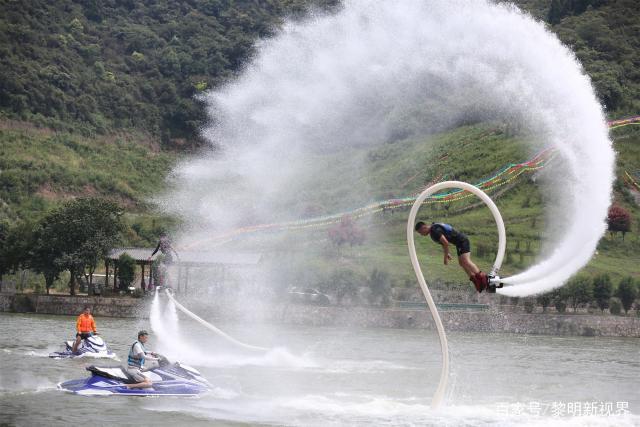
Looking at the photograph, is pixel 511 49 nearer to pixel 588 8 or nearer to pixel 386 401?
pixel 386 401

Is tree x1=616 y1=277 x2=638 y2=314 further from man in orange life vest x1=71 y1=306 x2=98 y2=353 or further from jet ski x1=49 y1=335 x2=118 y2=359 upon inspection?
man in orange life vest x1=71 y1=306 x2=98 y2=353

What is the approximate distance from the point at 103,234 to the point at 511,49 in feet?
119

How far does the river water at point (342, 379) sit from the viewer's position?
28.1 meters

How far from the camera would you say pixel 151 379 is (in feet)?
101

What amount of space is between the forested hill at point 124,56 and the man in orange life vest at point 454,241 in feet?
357

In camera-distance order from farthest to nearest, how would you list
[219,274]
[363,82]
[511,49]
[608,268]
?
[363,82] < [608,268] < [219,274] < [511,49]

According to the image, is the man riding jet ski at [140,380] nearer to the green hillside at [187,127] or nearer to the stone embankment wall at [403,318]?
the stone embankment wall at [403,318]

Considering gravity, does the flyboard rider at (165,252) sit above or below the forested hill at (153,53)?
below

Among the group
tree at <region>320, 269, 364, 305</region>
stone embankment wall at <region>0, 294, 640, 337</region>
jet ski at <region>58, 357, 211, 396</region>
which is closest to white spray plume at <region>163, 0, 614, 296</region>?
stone embankment wall at <region>0, 294, 640, 337</region>

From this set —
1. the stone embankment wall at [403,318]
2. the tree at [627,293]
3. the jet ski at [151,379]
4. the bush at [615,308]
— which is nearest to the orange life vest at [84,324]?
the jet ski at [151,379]

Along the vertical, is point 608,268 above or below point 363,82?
below

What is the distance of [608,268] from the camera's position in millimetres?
76938

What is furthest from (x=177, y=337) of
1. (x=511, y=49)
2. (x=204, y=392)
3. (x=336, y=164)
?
(x=336, y=164)

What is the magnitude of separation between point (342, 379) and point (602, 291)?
35.0 m
